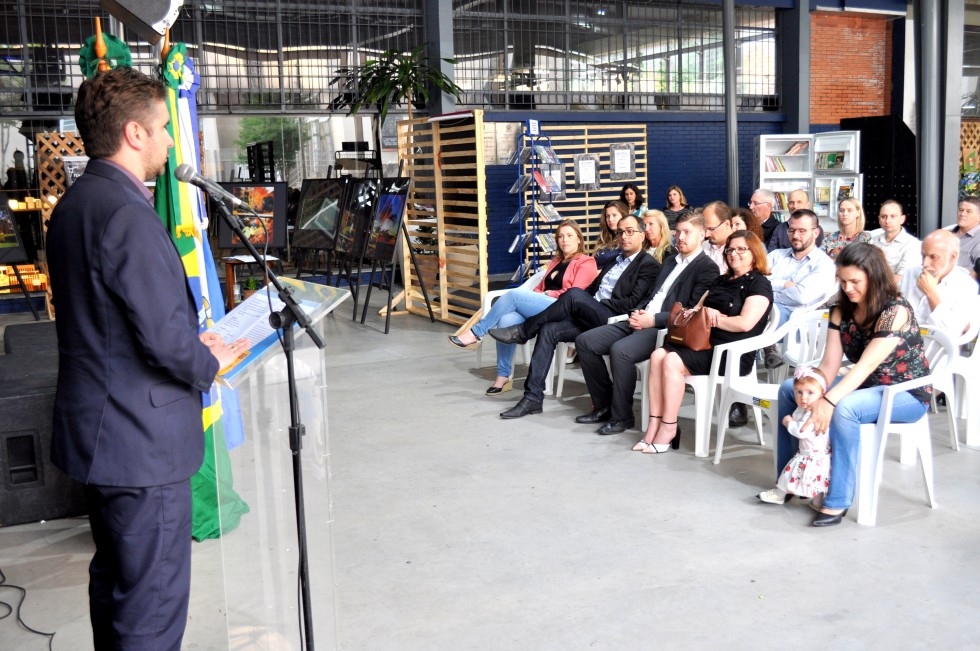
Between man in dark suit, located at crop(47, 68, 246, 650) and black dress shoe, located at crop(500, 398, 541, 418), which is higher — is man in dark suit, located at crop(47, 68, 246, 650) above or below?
above

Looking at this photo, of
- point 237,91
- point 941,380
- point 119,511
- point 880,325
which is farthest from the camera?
point 237,91

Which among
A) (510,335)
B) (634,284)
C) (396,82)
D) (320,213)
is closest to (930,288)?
(634,284)

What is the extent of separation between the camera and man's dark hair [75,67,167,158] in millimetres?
2213

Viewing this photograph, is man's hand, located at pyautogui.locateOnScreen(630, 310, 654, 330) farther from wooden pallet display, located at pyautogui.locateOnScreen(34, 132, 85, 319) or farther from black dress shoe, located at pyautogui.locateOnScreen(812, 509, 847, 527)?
wooden pallet display, located at pyautogui.locateOnScreen(34, 132, 85, 319)

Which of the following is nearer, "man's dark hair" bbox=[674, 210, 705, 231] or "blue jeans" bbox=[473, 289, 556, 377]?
"man's dark hair" bbox=[674, 210, 705, 231]

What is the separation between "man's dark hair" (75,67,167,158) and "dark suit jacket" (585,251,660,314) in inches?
166

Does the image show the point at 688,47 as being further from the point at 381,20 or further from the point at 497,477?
the point at 497,477

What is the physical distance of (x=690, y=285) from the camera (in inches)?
218

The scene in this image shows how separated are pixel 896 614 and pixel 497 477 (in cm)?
209

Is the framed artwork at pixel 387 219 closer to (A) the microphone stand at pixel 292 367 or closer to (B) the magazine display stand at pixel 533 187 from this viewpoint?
(B) the magazine display stand at pixel 533 187

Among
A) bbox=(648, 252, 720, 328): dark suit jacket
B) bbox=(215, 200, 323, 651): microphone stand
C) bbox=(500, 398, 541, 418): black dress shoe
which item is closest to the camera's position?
bbox=(215, 200, 323, 651): microphone stand

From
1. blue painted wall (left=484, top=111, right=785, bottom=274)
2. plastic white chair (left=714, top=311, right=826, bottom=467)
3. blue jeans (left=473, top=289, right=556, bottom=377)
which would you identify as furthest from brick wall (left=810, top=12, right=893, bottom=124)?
plastic white chair (left=714, top=311, right=826, bottom=467)

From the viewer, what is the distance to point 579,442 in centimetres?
542

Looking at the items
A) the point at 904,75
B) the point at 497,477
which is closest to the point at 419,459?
the point at 497,477
